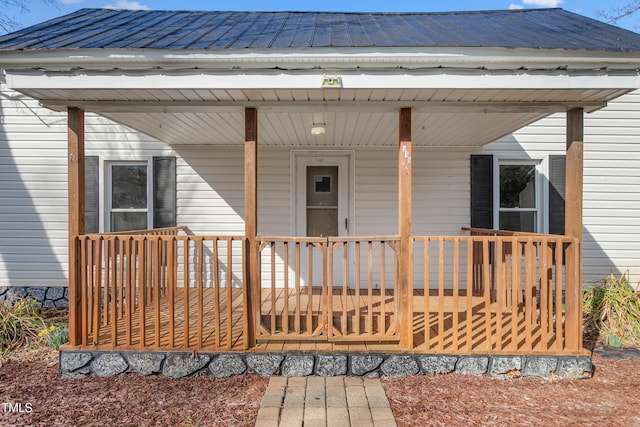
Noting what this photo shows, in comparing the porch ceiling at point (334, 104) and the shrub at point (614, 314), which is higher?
the porch ceiling at point (334, 104)

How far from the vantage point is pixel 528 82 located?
301cm

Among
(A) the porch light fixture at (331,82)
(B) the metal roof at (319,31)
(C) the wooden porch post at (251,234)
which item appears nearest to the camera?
(A) the porch light fixture at (331,82)

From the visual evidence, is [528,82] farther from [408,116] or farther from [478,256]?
[478,256]

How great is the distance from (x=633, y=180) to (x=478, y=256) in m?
2.84

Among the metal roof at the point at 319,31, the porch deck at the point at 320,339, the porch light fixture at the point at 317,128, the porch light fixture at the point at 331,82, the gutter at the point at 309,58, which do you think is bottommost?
the porch deck at the point at 320,339

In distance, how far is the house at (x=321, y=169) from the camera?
3.14 metres

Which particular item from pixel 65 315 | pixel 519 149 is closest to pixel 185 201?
pixel 65 315

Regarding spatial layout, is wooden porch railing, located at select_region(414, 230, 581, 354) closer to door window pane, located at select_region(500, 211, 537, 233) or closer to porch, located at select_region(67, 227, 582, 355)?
porch, located at select_region(67, 227, 582, 355)

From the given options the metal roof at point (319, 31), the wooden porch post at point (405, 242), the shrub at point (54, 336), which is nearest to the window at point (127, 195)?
the shrub at point (54, 336)

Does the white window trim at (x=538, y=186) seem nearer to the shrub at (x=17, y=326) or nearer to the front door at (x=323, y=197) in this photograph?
the front door at (x=323, y=197)

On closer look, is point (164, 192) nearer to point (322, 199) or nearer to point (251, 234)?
point (322, 199)

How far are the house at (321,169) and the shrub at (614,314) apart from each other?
51cm

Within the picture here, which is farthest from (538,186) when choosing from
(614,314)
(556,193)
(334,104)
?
(334,104)

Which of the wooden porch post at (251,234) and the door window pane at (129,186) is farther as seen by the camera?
the door window pane at (129,186)
